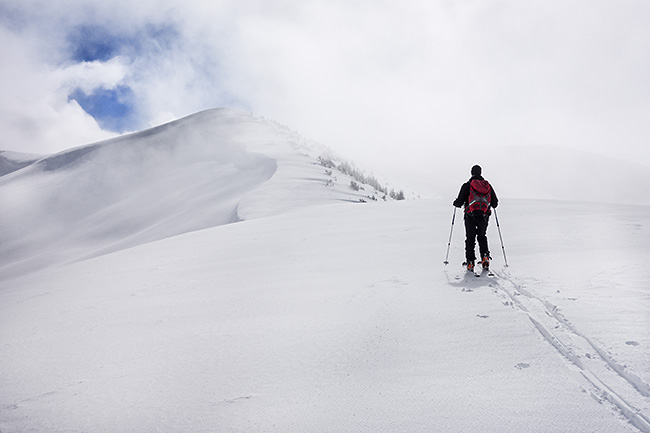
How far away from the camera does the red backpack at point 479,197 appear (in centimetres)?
576

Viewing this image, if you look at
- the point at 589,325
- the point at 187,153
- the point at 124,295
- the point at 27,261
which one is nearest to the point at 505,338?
the point at 589,325

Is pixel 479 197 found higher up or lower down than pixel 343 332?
higher up

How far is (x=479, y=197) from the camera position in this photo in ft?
18.9

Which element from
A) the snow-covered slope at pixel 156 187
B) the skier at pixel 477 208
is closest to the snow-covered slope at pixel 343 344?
the skier at pixel 477 208

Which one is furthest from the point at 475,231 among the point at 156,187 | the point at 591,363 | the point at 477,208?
the point at 156,187

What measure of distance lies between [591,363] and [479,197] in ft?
10.4

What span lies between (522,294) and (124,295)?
4.89m

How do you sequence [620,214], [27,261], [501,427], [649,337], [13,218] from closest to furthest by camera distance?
[501,427] < [649,337] < [620,214] < [27,261] < [13,218]

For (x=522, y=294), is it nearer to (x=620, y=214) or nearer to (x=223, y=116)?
(x=620, y=214)

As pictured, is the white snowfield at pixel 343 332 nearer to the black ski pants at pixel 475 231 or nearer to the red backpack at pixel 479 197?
the black ski pants at pixel 475 231

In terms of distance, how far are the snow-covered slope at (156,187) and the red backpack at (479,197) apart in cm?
694

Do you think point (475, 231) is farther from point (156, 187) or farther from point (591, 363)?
point (156, 187)

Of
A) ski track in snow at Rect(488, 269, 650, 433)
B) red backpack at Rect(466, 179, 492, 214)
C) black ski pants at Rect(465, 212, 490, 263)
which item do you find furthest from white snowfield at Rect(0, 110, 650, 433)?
red backpack at Rect(466, 179, 492, 214)

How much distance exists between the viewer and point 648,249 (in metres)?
5.72
